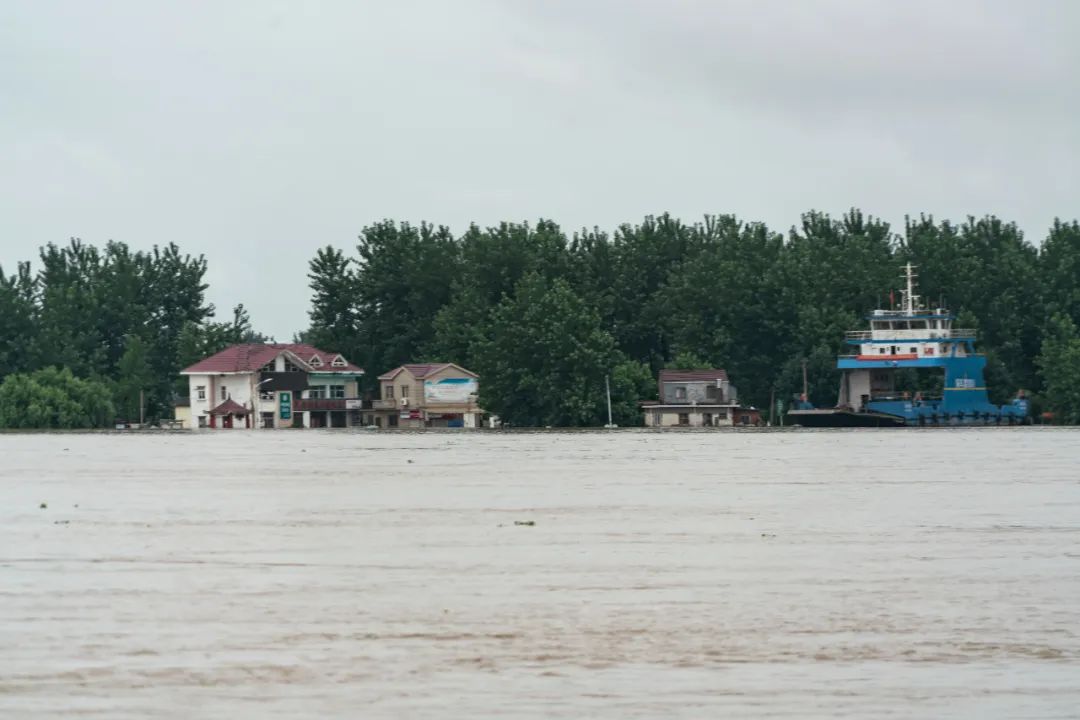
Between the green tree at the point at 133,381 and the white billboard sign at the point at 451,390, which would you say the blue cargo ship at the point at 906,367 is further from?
the green tree at the point at 133,381

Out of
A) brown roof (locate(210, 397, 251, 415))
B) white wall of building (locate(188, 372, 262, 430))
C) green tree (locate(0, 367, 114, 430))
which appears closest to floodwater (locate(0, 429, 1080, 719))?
green tree (locate(0, 367, 114, 430))

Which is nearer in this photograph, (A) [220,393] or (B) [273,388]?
(B) [273,388]

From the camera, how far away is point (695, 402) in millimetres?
117312

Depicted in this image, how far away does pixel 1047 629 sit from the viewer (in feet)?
72.1

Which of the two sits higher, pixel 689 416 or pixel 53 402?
pixel 53 402

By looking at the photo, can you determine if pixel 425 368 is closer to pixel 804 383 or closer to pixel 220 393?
pixel 220 393

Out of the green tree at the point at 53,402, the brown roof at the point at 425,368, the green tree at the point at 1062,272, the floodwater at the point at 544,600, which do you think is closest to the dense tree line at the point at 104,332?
the green tree at the point at 53,402

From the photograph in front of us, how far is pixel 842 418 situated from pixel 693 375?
977cm

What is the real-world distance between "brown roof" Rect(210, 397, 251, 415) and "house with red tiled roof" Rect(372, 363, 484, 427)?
33.9ft

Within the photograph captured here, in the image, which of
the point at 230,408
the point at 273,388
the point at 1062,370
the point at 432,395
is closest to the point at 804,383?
the point at 1062,370

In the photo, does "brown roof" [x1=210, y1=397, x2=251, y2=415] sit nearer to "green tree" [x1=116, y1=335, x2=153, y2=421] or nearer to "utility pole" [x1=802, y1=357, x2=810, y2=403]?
"green tree" [x1=116, y1=335, x2=153, y2=421]

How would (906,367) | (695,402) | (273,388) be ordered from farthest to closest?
(273,388)
(695,402)
(906,367)

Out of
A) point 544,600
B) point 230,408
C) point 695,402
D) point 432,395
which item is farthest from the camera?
point 230,408

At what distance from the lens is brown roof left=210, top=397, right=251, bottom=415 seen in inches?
5408
